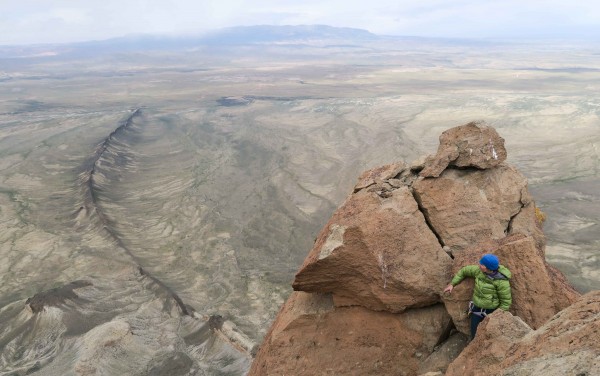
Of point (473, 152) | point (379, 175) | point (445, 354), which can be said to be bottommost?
point (445, 354)

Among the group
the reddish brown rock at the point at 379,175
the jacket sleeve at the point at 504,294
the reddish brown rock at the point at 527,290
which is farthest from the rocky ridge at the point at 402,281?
the jacket sleeve at the point at 504,294

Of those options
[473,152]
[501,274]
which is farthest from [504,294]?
[473,152]

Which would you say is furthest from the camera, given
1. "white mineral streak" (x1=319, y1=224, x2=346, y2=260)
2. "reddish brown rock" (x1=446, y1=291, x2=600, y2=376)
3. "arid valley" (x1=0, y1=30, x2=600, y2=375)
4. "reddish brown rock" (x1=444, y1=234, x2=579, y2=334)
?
"arid valley" (x1=0, y1=30, x2=600, y2=375)

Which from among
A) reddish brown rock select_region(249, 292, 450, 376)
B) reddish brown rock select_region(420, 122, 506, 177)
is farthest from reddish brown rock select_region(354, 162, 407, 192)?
reddish brown rock select_region(249, 292, 450, 376)

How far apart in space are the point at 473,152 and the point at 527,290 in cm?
365

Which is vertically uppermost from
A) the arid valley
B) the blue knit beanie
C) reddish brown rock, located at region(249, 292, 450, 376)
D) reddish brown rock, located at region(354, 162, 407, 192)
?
reddish brown rock, located at region(354, 162, 407, 192)

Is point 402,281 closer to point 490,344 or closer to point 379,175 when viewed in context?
point 490,344

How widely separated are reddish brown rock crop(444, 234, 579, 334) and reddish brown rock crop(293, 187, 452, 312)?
620 mm

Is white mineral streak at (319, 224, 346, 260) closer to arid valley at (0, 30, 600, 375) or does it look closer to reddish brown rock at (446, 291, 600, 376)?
reddish brown rock at (446, 291, 600, 376)

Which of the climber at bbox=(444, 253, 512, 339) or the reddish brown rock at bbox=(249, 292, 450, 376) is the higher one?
the climber at bbox=(444, 253, 512, 339)

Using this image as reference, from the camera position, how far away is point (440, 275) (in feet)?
25.9

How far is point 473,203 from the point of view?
9078mm

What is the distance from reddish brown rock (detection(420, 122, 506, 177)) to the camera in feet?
31.7

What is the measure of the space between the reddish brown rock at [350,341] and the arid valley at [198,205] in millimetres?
7924
